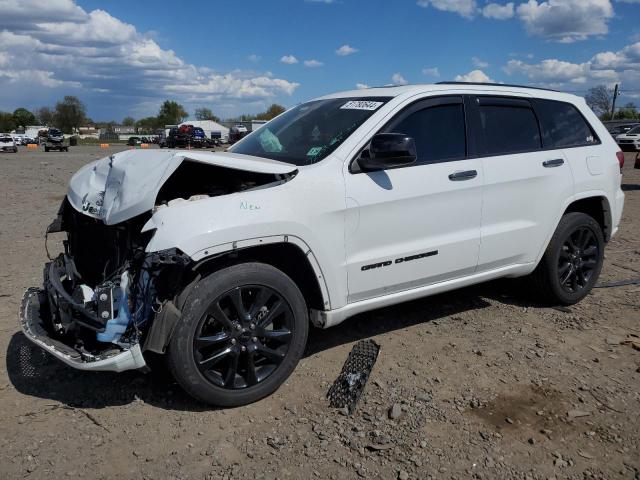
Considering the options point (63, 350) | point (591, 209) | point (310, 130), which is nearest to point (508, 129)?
point (591, 209)

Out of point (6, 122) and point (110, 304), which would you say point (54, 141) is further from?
point (6, 122)

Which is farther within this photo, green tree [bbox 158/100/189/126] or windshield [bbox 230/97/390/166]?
green tree [bbox 158/100/189/126]

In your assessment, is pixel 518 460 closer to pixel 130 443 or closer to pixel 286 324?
pixel 286 324

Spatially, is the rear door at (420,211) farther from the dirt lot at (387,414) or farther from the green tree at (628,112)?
the green tree at (628,112)

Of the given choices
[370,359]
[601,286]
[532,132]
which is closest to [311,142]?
[370,359]

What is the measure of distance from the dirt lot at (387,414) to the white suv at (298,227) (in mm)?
346

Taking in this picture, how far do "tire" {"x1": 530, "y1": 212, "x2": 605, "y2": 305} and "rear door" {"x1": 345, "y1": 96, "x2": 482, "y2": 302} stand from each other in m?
1.02

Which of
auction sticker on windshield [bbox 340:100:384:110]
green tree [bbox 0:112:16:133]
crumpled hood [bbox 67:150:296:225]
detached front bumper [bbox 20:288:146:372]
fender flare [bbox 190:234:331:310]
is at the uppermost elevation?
green tree [bbox 0:112:16:133]

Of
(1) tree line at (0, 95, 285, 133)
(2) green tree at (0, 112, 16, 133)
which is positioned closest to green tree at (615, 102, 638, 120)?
(1) tree line at (0, 95, 285, 133)

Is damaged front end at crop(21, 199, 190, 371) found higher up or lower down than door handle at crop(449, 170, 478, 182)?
lower down

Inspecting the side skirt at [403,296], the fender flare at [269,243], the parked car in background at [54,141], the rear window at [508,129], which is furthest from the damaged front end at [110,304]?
the parked car in background at [54,141]

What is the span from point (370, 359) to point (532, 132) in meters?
2.37

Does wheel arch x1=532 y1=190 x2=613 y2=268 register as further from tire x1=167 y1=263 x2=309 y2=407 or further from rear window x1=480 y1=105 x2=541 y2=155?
tire x1=167 y1=263 x2=309 y2=407

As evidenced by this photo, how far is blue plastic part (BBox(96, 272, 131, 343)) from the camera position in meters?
3.13
